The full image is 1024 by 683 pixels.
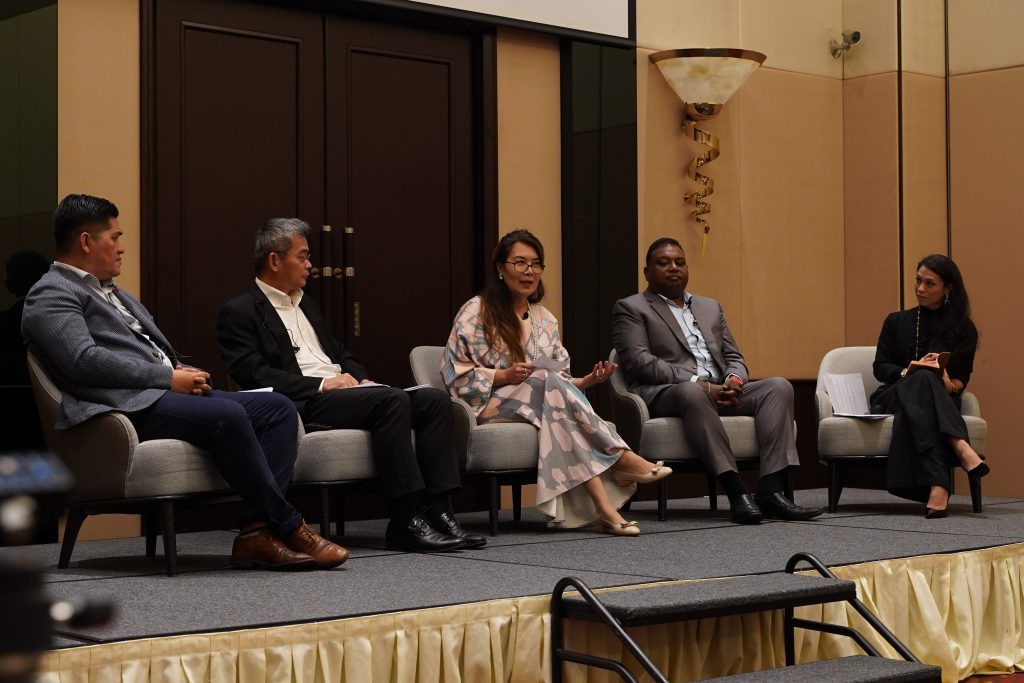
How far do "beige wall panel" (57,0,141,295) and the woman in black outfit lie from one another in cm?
303

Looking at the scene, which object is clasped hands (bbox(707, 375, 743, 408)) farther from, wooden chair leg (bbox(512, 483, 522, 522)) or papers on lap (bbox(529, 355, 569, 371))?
wooden chair leg (bbox(512, 483, 522, 522))

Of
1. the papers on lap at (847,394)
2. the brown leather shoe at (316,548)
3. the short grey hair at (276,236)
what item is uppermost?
the short grey hair at (276,236)

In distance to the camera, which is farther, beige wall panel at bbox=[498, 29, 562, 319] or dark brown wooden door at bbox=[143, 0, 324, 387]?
beige wall panel at bbox=[498, 29, 562, 319]

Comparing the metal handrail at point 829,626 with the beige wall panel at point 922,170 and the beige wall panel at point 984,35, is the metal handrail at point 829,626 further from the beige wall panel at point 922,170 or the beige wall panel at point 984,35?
the beige wall panel at point 984,35

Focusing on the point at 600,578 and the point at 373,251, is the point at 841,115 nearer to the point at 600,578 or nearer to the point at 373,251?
the point at 373,251

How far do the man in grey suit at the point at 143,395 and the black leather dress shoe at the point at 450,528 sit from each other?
22.2 inches

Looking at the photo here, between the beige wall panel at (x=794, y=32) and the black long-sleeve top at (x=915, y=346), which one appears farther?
the beige wall panel at (x=794, y=32)

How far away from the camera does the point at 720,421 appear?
4.83 metres

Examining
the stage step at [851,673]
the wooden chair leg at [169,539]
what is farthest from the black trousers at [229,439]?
the stage step at [851,673]

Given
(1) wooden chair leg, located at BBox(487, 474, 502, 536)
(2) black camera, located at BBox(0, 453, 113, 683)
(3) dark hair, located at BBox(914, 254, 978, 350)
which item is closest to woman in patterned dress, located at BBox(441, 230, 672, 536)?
(1) wooden chair leg, located at BBox(487, 474, 502, 536)

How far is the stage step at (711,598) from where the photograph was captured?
2840 mm

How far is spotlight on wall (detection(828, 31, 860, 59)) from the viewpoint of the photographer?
702 centimetres

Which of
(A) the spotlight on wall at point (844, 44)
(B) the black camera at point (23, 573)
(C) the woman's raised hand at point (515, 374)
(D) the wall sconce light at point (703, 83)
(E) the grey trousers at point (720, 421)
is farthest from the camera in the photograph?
(A) the spotlight on wall at point (844, 44)

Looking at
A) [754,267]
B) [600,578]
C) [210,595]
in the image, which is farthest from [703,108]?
[210,595]
